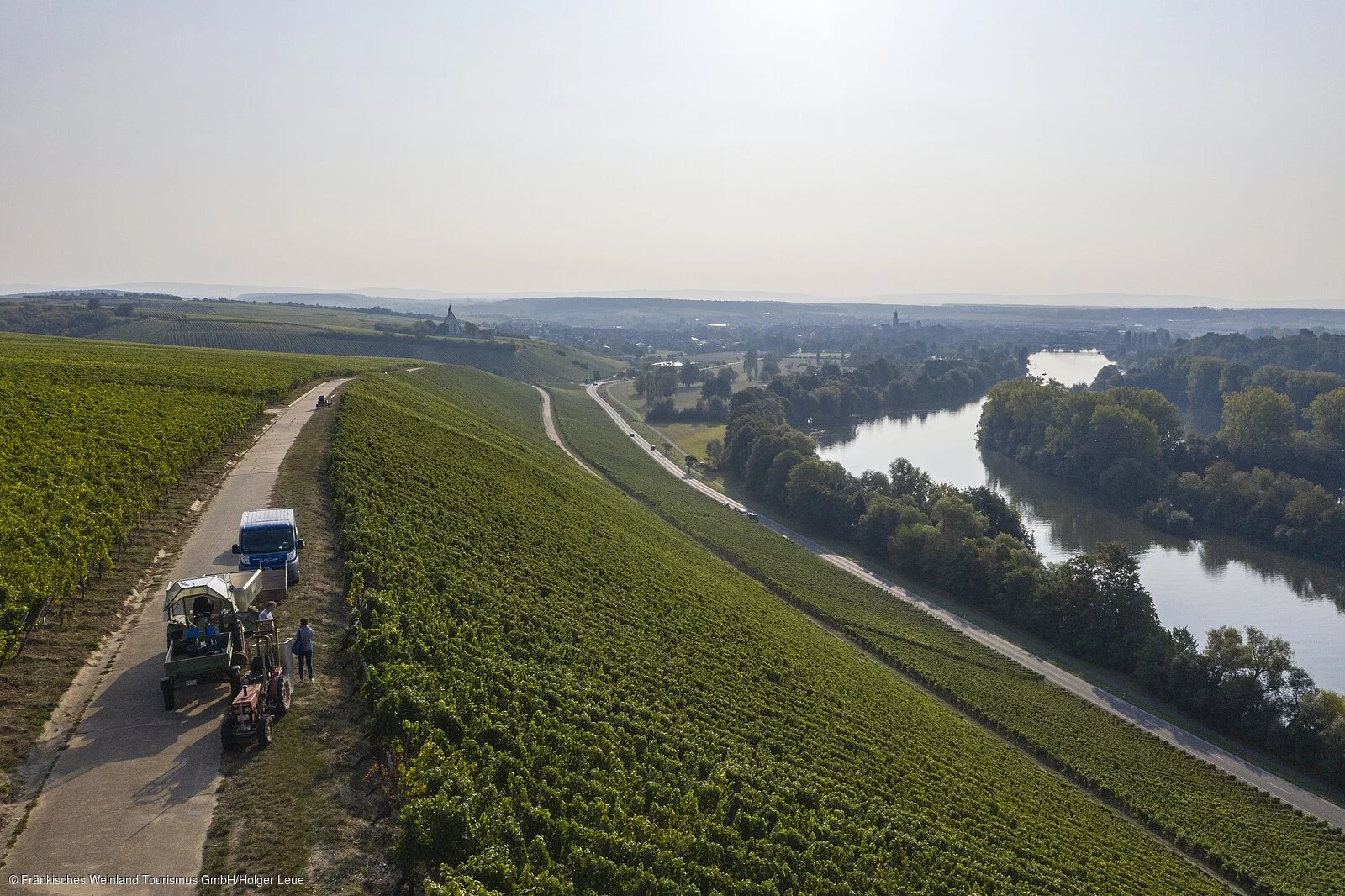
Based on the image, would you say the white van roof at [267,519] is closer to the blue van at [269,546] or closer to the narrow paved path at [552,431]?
the blue van at [269,546]

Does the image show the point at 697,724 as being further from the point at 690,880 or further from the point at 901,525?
the point at 901,525

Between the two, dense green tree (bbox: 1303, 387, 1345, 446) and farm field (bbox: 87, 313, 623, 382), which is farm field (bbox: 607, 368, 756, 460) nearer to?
farm field (bbox: 87, 313, 623, 382)

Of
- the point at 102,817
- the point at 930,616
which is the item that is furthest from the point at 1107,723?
the point at 102,817

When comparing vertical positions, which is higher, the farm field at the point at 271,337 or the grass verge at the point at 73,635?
the farm field at the point at 271,337

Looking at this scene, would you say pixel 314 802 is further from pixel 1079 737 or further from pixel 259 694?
pixel 1079 737

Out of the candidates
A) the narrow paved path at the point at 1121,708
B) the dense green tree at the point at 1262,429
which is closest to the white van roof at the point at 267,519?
the narrow paved path at the point at 1121,708

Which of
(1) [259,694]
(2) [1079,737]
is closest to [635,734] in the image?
(1) [259,694]
